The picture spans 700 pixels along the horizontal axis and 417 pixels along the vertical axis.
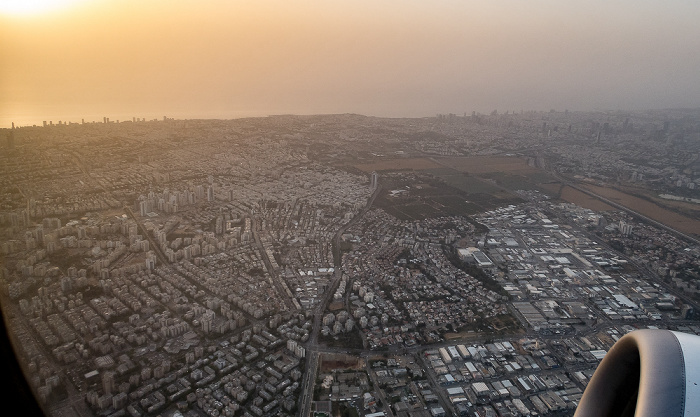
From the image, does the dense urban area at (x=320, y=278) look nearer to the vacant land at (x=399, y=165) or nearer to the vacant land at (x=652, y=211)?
the vacant land at (x=652, y=211)

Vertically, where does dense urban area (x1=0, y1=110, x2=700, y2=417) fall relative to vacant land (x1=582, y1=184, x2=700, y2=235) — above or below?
above

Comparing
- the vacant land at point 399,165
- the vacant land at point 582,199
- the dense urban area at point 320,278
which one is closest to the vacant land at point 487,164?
the dense urban area at point 320,278

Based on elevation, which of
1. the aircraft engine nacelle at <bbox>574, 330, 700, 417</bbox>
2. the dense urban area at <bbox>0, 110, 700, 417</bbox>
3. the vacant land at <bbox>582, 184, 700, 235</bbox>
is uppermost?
the aircraft engine nacelle at <bbox>574, 330, 700, 417</bbox>

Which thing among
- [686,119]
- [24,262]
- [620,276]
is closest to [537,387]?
[620,276]

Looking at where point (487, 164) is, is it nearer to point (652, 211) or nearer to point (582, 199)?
point (582, 199)

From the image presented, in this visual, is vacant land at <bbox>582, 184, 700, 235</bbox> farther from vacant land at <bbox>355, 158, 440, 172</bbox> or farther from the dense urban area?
vacant land at <bbox>355, 158, 440, 172</bbox>

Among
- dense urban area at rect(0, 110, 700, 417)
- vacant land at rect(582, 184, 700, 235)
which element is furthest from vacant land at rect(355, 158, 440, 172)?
Answer: vacant land at rect(582, 184, 700, 235)

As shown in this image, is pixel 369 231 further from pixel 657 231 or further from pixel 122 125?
pixel 122 125
